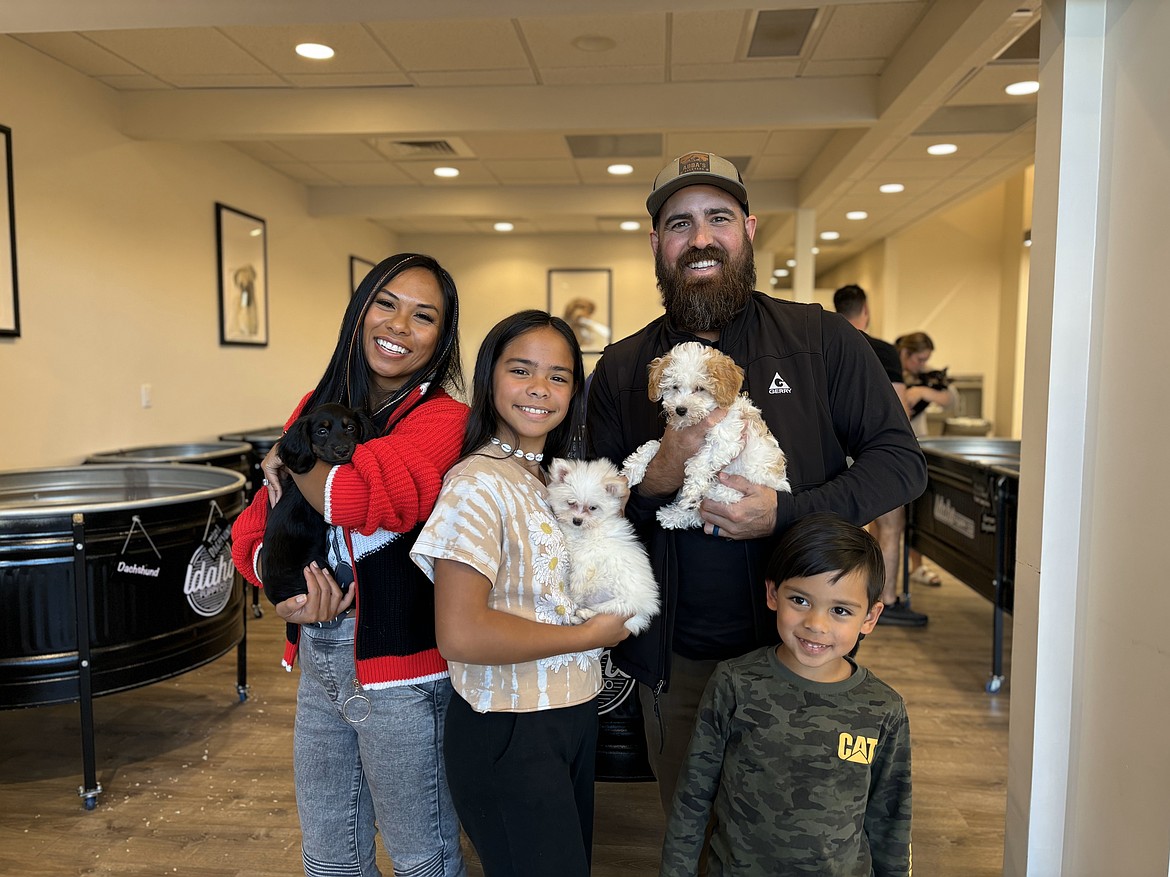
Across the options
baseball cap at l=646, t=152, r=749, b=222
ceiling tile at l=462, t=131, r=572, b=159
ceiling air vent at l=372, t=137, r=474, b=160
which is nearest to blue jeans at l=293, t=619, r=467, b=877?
baseball cap at l=646, t=152, r=749, b=222

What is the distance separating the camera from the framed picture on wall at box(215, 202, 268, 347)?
5.88 metres

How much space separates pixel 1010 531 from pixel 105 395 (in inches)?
198

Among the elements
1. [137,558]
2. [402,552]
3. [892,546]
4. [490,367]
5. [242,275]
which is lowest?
[892,546]

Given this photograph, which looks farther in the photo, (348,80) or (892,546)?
(892,546)

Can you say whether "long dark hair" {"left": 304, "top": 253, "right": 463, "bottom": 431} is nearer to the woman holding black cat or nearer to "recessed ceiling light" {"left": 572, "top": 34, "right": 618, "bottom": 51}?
the woman holding black cat

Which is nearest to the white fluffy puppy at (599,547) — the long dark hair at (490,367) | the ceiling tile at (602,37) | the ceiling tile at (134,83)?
the long dark hair at (490,367)

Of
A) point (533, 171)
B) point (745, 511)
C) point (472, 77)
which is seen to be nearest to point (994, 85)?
point (472, 77)

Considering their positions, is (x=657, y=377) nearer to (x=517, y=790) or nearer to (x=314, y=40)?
(x=517, y=790)

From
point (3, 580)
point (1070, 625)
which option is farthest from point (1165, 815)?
point (3, 580)

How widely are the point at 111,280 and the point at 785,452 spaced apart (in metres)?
4.53

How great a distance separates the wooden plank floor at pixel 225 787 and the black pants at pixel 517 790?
1253 millimetres

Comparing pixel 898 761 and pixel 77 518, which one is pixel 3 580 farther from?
pixel 898 761

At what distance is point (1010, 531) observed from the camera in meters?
3.74

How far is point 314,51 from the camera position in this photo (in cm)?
426
